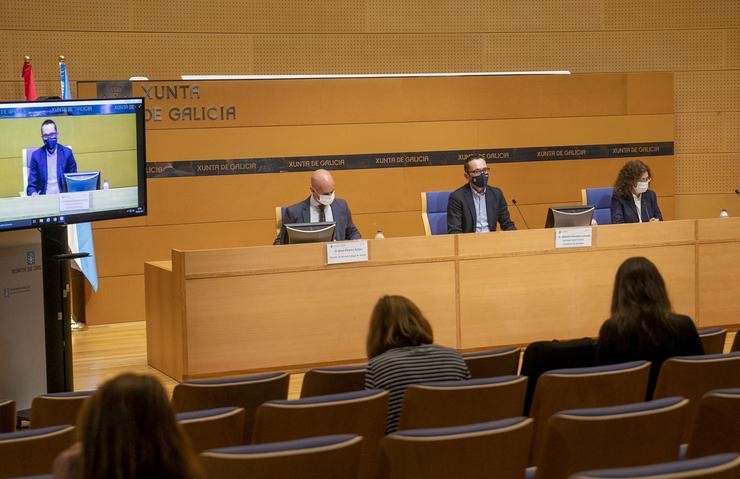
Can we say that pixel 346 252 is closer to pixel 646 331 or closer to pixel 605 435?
pixel 646 331

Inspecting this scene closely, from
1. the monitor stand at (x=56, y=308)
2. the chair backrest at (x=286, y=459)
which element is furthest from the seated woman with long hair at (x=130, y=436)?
the monitor stand at (x=56, y=308)

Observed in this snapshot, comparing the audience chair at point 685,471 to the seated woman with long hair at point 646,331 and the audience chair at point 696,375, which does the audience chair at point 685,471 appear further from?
the seated woman with long hair at point 646,331

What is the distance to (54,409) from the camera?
13.2 ft

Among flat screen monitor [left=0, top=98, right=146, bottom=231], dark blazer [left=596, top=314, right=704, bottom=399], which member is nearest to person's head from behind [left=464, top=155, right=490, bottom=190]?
flat screen monitor [left=0, top=98, right=146, bottom=231]

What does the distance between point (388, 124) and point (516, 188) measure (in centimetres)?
146

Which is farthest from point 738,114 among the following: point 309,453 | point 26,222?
point 309,453

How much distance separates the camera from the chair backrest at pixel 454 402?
3.67 metres

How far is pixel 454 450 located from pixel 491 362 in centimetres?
168

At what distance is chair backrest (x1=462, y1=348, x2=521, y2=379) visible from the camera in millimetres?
4582

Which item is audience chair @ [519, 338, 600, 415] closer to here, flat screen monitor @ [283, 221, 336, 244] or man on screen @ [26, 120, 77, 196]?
man on screen @ [26, 120, 77, 196]

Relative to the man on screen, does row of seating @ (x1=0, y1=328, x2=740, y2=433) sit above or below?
below

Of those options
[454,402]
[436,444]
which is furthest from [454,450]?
[454,402]

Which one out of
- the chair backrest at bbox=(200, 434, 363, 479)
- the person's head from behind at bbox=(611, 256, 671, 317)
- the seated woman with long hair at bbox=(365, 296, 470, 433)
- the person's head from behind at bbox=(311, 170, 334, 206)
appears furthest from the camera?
the person's head from behind at bbox=(311, 170, 334, 206)

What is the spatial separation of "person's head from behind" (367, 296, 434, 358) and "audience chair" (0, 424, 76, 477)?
1353mm
